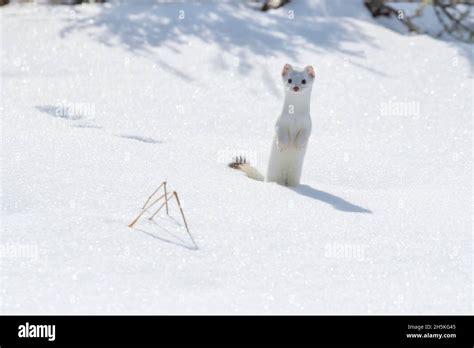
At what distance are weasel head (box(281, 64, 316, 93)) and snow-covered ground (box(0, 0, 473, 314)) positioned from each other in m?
0.54

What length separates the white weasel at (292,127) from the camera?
4094 mm

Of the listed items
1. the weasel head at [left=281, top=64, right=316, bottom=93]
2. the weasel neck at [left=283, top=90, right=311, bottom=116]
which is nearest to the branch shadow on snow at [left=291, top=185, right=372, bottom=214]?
the weasel neck at [left=283, top=90, right=311, bottom=116]

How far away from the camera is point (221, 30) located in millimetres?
6910

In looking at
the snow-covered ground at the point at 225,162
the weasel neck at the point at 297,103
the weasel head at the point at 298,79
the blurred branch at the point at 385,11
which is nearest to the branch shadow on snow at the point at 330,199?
the snow-covered ground at the point at 225,162

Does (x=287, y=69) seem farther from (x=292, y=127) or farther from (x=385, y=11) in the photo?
(x=385, y=11)

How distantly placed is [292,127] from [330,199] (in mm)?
464

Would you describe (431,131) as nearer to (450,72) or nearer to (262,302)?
(450,72)

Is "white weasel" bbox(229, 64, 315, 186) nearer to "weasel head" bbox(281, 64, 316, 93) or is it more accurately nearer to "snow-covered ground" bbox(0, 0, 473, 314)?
"weasel head" bbox(281, 64, 316, 93)

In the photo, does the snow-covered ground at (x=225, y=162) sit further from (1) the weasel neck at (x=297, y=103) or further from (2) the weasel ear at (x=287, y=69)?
(2) the weasel ear at (x=287, y=69)

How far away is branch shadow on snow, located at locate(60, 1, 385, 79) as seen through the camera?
662 centimetres

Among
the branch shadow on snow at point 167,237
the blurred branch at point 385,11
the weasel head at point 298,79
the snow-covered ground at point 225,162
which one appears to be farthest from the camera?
the blurred branch at point 385,11

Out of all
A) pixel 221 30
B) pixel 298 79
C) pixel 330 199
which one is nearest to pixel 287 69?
pixel 298 79

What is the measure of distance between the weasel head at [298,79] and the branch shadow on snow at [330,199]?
533mm

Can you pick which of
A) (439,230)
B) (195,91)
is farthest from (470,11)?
(439,230)
